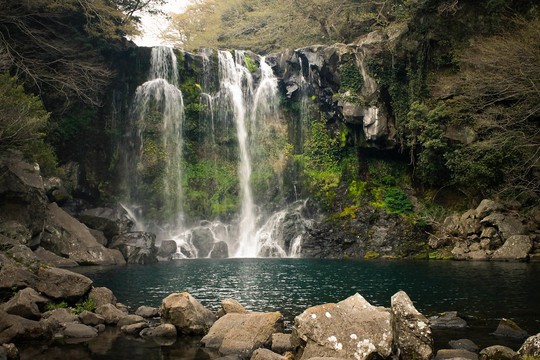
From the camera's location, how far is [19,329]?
12.0m

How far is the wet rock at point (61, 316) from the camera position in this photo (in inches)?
542

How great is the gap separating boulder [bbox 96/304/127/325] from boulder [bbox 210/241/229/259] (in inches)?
826

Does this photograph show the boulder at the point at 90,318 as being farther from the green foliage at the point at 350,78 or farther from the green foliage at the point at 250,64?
the green foliage at the point at 250,64

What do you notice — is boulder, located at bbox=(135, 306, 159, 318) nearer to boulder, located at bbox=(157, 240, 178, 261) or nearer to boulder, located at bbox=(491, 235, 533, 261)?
boulder, located at bbox=(157, 240, 178, 261)

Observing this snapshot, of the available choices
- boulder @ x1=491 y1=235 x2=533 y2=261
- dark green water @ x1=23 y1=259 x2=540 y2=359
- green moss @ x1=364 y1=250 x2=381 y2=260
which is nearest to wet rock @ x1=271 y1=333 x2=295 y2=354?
dark green water @ x1=23 y1=259 x2=540 y2=359

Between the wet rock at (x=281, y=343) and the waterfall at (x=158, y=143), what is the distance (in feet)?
97.8

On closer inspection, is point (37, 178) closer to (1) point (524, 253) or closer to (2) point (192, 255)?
(2) point (192, 255)

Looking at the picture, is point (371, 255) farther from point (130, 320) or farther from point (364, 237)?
point (130, 320)

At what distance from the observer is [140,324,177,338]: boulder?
13.3 metres

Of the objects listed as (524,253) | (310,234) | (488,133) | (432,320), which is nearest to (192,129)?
(310,234)

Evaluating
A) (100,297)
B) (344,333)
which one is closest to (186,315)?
(100,297)

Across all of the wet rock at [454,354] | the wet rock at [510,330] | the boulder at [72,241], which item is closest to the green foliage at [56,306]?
the wet rock at [454,354]

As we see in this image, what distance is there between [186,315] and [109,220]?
21785 millimetres

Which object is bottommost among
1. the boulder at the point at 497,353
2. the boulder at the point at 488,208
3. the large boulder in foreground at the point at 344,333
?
the boulder at the point at 497,353
